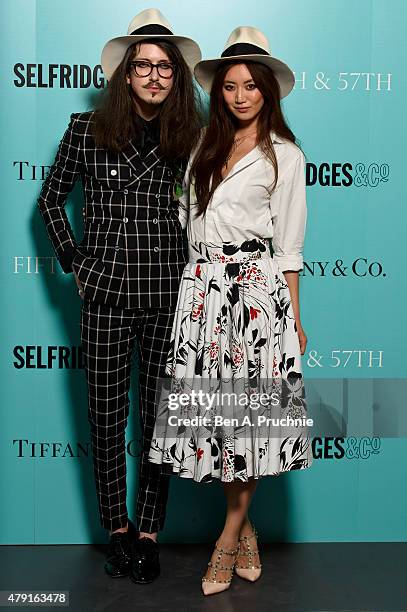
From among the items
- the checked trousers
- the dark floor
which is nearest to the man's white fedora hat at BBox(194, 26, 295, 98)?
the checked trousers

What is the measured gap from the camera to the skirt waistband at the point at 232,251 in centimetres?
239

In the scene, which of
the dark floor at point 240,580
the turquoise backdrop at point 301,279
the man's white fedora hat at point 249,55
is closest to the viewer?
the man's white fedora hat at point 249,55

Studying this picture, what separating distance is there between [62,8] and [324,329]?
49.9 inches

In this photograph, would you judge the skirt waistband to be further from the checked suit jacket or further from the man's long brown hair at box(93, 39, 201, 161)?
the man's long brown hair at box(93, 39, 201, 161)

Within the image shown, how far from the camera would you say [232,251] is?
239 centimetres

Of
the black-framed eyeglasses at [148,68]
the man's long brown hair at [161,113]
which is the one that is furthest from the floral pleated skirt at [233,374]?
the black-framed eyeglasses at [148,68]

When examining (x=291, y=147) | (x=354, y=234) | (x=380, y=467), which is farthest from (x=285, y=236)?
(x=380, y=467)

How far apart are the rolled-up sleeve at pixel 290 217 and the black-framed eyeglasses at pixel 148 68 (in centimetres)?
41

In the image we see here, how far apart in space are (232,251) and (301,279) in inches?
20.3

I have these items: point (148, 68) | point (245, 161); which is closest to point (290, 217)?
point (245, 161)

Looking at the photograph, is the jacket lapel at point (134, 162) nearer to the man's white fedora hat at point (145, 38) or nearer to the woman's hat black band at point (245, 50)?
the man's white fedora hat at point (145, 38)

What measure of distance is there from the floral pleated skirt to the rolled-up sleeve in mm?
38

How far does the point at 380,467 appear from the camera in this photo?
2.93 m

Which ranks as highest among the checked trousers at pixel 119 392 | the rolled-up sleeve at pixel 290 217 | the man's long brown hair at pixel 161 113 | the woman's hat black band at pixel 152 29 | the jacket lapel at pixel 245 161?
the woman's hat black band at pixel 152 29
